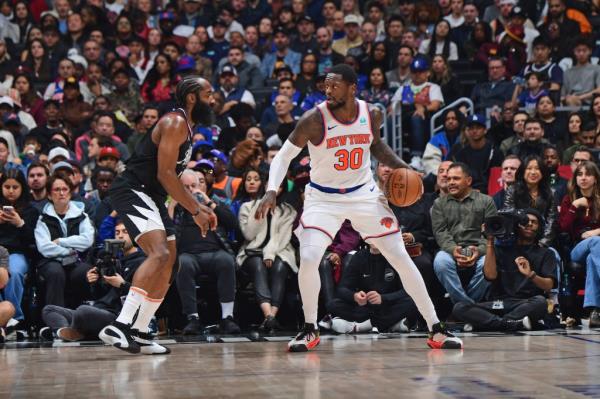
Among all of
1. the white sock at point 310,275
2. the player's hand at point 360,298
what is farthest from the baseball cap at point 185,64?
the white sock at point 310,275

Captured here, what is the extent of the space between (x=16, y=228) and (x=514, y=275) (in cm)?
452

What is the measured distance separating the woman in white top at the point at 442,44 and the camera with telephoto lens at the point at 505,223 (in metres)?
5.69

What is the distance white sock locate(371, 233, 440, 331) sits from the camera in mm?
7203

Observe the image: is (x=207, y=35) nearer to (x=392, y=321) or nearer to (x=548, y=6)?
(x=548, y=6)

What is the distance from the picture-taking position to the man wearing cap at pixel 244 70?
1455 cm

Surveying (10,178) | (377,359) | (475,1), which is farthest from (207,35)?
(377,359)

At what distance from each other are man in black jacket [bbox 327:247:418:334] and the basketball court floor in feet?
2.99

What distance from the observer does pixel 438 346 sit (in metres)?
7.22

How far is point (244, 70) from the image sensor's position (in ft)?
48.0

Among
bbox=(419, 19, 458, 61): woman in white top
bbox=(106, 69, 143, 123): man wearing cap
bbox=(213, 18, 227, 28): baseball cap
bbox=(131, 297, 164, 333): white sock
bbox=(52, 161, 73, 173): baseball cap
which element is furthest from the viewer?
bbox=(213, 18, 227, 28): baseball cap

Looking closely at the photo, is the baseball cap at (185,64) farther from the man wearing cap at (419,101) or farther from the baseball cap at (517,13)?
the baseball cap at (517,13)

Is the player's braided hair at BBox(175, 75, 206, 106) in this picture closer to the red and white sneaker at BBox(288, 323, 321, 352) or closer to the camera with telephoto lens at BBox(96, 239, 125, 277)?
the camera with telephoto lens at BBox(96, 239, 125, 277)

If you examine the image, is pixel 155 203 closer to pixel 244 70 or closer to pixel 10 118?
pixel 10 118

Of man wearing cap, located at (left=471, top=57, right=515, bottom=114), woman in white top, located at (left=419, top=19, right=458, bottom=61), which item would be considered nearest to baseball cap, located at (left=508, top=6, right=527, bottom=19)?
woman in white top, located at (left=419, top=19, right=458, bottom=61)
